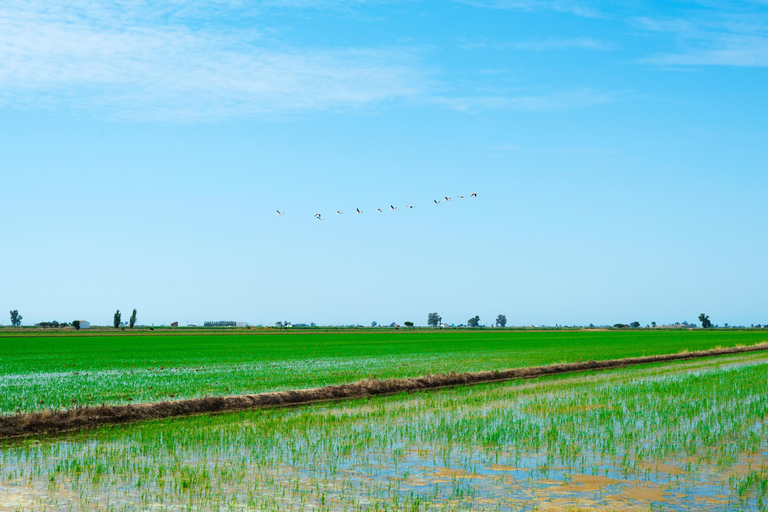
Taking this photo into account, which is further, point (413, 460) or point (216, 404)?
point (216, 404)

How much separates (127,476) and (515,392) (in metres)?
12.5

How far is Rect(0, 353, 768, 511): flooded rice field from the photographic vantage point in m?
7.70

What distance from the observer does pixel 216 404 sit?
1505 cm

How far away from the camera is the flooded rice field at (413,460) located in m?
7.70

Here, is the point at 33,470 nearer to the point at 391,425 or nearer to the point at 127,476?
the point at 127,476

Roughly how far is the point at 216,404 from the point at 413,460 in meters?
6.65

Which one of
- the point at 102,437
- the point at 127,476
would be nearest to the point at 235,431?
the point at 102,437

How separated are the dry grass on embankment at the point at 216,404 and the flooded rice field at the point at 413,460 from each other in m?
0.68

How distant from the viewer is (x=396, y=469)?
9281 mm

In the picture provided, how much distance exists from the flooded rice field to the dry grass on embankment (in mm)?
684

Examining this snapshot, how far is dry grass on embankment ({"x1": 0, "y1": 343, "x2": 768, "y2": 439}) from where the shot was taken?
12.2 meters

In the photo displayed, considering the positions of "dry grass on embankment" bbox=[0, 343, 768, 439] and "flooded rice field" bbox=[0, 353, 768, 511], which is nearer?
"flooded rice field" bbox=[0, 353, 768, 511]

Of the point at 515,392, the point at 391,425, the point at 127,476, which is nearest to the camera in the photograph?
the point at 127,476

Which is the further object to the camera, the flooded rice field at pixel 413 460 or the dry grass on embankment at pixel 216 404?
the dry grass on embankment at pixel 216 404
